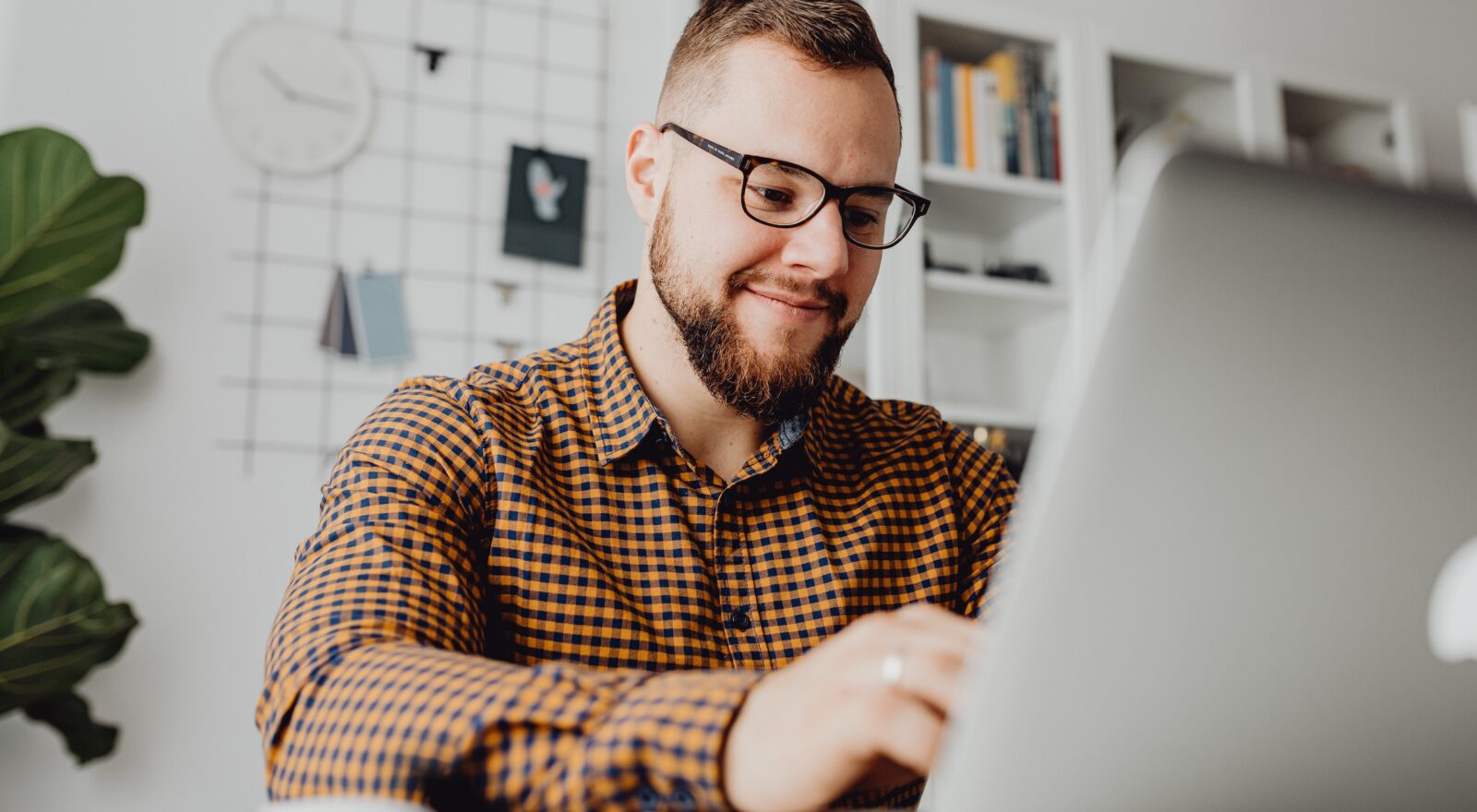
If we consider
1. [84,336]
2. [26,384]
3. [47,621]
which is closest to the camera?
[47,621]

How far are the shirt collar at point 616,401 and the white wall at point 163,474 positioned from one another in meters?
1.08

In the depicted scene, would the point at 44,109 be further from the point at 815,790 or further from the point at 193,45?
the point at 815,790

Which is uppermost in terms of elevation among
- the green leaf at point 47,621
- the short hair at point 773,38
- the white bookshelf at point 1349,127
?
Result: the white bookshelf at point 1349,127

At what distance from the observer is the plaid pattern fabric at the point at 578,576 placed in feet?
1.81

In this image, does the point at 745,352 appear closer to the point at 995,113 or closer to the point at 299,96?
the point at 299,96

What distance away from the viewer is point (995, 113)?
8.36 ft

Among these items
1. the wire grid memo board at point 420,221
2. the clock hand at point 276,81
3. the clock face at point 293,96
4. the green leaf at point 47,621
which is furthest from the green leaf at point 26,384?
the clock hand at point 276,81

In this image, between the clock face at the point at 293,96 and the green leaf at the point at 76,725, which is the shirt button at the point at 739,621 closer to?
the green leaf at the point at 76,725

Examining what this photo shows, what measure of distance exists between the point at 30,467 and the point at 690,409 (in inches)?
41.5

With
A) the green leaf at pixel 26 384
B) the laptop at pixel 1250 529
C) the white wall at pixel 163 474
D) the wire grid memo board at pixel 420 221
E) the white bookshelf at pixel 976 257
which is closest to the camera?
the laptop at pixel 1250 529

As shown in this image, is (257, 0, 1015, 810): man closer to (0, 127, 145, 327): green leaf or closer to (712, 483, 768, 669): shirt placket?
(712, 483, 768, 669): shirt placket

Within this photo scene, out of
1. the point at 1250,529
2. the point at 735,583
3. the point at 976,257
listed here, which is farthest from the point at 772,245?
the point at 976,257

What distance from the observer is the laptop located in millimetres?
380

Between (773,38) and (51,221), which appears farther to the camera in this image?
(51,221)
